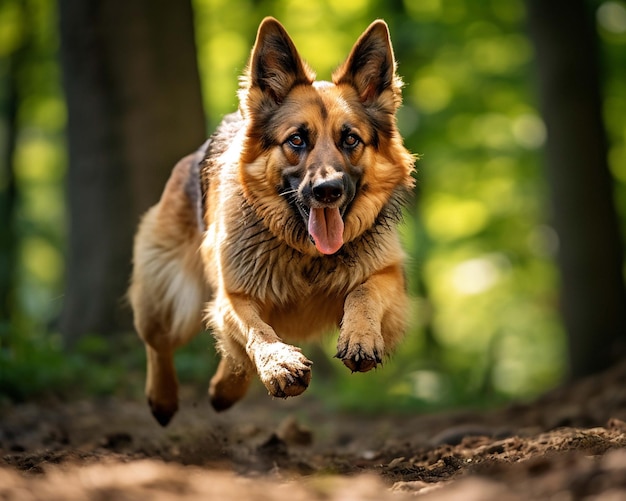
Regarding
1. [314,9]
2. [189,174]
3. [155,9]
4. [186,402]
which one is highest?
[314,9]

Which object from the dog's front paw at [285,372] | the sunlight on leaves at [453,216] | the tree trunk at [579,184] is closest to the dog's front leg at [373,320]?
the dog's front paw at [285,372]

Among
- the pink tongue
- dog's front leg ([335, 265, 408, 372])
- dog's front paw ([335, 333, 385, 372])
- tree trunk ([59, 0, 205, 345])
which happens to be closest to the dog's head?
the pink tongue

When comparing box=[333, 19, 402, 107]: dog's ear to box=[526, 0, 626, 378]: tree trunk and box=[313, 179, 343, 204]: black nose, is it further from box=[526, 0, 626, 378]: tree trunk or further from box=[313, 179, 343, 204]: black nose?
box=[526, 0, 626, 378]: tree trunk

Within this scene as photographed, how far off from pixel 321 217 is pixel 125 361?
12.7 ft

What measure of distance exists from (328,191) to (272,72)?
1.14 meters

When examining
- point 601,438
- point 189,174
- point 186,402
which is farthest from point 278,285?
point 186,402

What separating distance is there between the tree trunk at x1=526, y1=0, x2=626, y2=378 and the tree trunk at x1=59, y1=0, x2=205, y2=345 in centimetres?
469

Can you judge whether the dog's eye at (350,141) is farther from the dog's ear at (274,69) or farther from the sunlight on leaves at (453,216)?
the sunlight on leaves at (453,216)

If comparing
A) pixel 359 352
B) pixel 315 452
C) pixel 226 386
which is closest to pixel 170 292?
pixel 226 386

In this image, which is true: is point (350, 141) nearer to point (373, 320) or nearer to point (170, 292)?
point (373, 320)

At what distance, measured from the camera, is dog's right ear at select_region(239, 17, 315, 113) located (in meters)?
5.67

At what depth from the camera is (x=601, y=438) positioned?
4895 mm

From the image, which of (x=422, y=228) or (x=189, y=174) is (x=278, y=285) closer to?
(x=189, y=174)

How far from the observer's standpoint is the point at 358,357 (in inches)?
187
